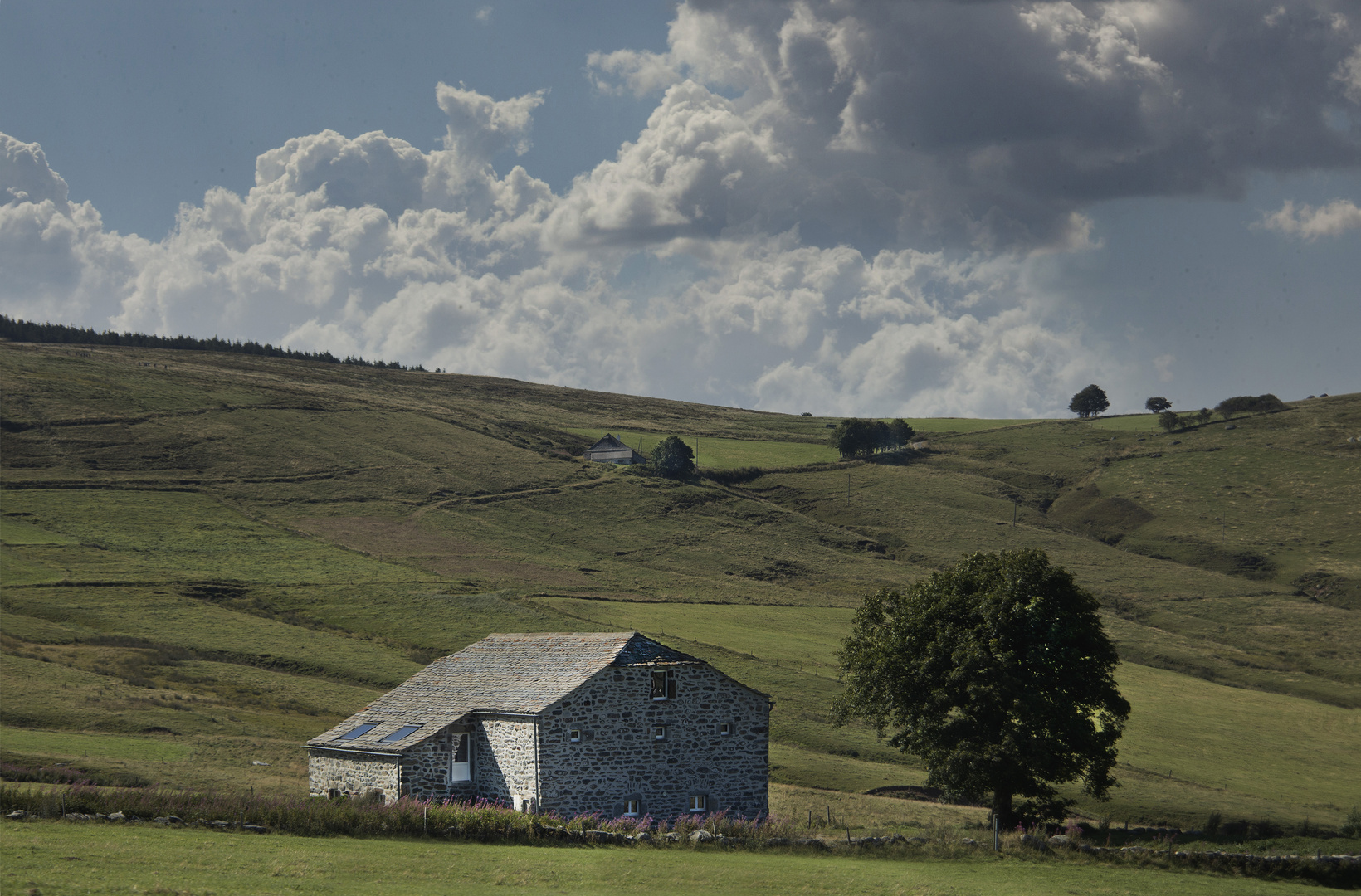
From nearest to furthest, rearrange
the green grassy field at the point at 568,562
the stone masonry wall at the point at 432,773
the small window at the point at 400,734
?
the stone masonry wall at the point at 432,773 → the small window at the point at 400,734 → the green grassy field at the point at 568,562

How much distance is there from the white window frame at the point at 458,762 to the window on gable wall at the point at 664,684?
7125mm

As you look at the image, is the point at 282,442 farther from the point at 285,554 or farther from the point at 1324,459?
the point at 1324,459

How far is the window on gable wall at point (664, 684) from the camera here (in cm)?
4116

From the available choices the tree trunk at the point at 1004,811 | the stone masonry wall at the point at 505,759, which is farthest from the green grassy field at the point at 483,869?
the tree trunk at the point at 1004,811

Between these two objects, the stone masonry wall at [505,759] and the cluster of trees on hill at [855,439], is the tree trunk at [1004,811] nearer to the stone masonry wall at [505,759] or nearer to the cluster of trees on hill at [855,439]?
the stone masonry wall at [505,759]

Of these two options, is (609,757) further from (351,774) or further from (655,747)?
(351,774)

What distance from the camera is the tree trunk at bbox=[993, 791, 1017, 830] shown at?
139 ft

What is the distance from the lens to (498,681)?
4250cm

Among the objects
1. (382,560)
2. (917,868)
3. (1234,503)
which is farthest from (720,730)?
(1234,503)

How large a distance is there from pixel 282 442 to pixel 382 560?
53.9 metres

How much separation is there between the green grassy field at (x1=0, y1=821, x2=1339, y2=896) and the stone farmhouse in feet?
29.9

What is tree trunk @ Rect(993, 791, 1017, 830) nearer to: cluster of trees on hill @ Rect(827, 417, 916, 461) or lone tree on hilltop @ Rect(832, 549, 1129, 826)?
lone tree on hilltop @ Rect(832, 549, 1129, 826)

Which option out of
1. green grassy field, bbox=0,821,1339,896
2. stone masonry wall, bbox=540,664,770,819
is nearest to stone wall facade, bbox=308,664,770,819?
stone masonry wall, bbox=540,664,770,819

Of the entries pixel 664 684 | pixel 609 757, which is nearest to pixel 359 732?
pixel 609 757
